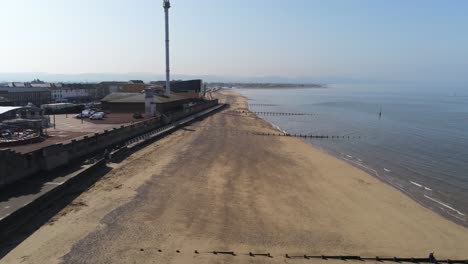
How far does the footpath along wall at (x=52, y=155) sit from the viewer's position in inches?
710

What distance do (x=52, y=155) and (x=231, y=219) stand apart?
10.5 m

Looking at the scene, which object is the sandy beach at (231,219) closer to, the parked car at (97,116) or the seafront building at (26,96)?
the parked car at (97,116)

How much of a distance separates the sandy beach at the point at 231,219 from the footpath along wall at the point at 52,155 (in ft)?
8.55

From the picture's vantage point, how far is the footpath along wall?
59.1 feet

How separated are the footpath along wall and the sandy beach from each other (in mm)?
2605

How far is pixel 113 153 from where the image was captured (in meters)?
26.4

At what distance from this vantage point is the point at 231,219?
17.0 meters

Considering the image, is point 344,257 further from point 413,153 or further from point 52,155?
point 413,153

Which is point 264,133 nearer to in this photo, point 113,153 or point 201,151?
point 201,151

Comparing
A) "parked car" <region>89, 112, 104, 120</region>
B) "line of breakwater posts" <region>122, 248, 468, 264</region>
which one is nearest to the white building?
"parked car" <region>89, 112, 104, 120</region>

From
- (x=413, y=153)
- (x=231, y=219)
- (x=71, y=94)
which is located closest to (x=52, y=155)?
(x=231, y=219)

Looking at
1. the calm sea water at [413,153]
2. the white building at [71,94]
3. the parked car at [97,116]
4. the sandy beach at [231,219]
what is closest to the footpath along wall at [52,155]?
the sandy beach at [231,219]

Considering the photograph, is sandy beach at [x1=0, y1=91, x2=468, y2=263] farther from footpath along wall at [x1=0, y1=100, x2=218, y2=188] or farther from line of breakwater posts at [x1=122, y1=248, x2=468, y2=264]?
footpath along wall at [x1=0, y1=100, x2=218, y2=188]

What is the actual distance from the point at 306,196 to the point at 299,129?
34.1 metres
